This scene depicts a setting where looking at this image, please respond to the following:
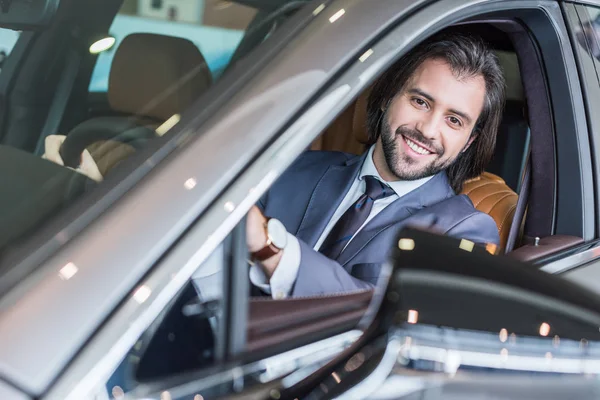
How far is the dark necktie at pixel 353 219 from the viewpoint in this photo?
1841mm

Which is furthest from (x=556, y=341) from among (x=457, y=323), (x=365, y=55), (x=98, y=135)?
(x=98, y=135)

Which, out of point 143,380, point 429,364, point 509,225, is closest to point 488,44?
point 509,225

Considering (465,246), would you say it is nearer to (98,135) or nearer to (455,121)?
(98,135)

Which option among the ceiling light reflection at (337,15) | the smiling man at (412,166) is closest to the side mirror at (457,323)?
the ceiling light reflection at (337,15)

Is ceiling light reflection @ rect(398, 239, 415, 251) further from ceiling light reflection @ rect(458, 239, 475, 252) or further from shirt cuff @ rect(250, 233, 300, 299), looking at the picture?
shirt cuff @ rect(250, 233, 300, 299)

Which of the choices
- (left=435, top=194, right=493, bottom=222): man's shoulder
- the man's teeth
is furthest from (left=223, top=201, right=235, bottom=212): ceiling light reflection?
the man's teeth

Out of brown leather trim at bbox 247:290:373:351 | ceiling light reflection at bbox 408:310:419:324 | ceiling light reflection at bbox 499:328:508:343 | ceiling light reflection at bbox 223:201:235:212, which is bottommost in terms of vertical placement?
brown leather trim at bbox 247:290:373:351

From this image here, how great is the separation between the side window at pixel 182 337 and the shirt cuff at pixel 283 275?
0.10m

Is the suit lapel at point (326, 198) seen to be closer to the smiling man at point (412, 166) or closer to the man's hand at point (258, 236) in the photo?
the smiling man at point (412, 166)

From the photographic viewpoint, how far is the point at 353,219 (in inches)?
75.3

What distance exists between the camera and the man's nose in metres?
1.99

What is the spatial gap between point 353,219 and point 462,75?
1.67ft

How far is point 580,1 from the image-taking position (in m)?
1.77

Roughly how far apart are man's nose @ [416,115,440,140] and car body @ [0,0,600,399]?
698 mm
